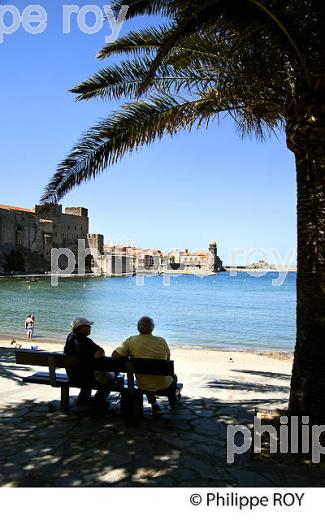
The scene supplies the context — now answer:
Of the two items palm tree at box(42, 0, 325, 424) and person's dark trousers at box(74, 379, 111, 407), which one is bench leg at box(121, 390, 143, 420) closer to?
person's dark trousers at box(74, 379, 111, 407)

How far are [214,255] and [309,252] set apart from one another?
448 feet

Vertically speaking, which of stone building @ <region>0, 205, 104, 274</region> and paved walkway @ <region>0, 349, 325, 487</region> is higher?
stone building @ <region>0, 205, 104, 274</region>

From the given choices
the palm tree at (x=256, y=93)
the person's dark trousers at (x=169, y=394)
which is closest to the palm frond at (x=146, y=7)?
the palm tree at (x=256, y=93)

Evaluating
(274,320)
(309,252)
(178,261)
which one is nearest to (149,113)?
(309,252)

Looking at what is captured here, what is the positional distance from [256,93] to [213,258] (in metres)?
136

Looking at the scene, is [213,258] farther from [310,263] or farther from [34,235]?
[310,263]

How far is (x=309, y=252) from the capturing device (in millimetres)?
4020

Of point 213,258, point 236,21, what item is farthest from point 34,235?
point 236,21

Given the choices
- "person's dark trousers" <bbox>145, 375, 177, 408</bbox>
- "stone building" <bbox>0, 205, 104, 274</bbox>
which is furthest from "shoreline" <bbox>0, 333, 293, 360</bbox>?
"stone building" <bbox>0, 205, 104, 274</bbox>

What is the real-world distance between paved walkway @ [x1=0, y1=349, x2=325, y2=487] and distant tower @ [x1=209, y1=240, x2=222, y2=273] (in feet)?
420

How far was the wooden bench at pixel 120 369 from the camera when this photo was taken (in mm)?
4305

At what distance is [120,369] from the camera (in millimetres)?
4418

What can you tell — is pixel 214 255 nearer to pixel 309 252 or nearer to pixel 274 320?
pixel 274 320

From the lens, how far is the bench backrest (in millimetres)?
4277
